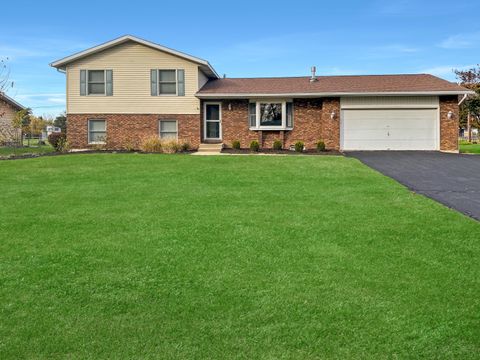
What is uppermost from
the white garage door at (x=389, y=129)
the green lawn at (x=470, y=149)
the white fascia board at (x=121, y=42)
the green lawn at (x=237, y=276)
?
the white fascia board at (x=121, y=42)

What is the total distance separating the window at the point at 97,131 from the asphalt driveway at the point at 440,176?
44.8ft

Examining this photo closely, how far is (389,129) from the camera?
76.0ft

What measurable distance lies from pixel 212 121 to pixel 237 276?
20101mm

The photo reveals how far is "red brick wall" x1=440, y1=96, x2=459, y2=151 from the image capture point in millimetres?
22766

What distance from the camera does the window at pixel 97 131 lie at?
24672mm

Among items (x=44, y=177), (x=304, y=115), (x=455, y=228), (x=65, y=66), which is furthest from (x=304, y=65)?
(x=455, y=228)

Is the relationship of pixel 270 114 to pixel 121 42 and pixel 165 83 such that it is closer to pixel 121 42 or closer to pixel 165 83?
pixel 165 83

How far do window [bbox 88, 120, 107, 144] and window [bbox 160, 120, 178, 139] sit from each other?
3.05 meters

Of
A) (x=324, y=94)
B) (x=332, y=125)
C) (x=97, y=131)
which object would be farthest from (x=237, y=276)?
(x=97, y=131)

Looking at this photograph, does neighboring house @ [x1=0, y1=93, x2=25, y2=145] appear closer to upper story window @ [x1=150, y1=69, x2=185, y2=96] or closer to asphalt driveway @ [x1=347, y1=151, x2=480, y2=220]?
upper story window @ [x1=150, y1=69, x2=185, y2=96]

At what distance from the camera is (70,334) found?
3822 millimetres

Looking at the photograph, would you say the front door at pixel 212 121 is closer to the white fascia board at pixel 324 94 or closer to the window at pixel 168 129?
the white fascia board at pixel 324 94

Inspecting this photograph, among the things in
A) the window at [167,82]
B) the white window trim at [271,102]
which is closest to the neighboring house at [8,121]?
the window at [167,82]

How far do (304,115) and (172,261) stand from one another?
19284mm
